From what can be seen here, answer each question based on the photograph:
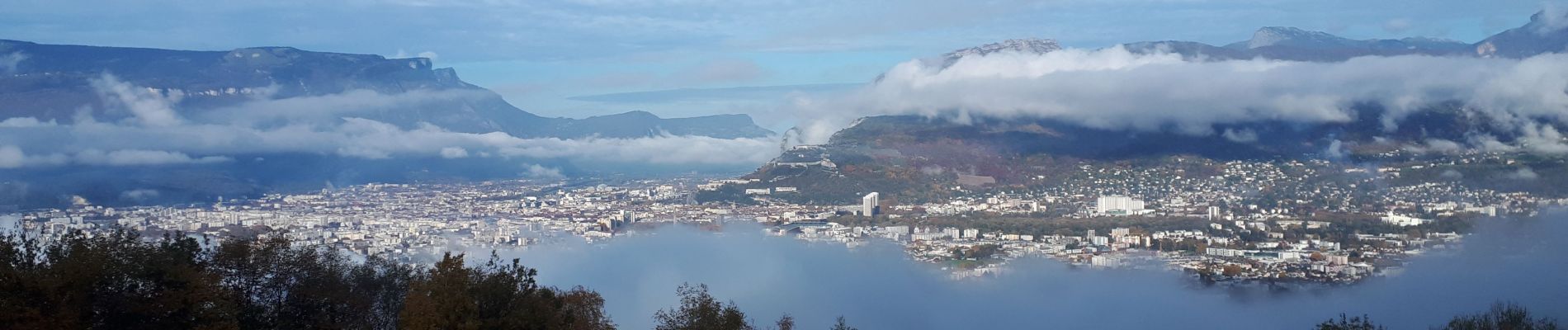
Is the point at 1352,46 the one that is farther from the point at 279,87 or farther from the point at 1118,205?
the point at 279,87

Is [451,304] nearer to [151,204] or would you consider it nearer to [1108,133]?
[151,204]

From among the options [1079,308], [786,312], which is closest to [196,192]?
[786,312]

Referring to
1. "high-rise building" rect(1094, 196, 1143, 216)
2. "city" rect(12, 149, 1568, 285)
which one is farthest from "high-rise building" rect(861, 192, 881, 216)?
"high-rise building" rect(1094, 196, 1143, 216)

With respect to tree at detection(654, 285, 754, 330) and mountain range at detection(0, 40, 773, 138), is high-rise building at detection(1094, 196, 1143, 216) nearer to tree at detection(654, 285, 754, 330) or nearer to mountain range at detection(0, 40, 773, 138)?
tree at detection(654, 285, 754, 330)

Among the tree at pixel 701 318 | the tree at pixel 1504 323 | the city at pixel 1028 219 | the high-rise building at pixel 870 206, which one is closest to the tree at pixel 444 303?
the tree at pixel 701 318

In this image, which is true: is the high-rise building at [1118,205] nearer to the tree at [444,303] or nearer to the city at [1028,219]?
the city at [1028,219]

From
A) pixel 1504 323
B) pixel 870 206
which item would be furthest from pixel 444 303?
pixel 870 206
